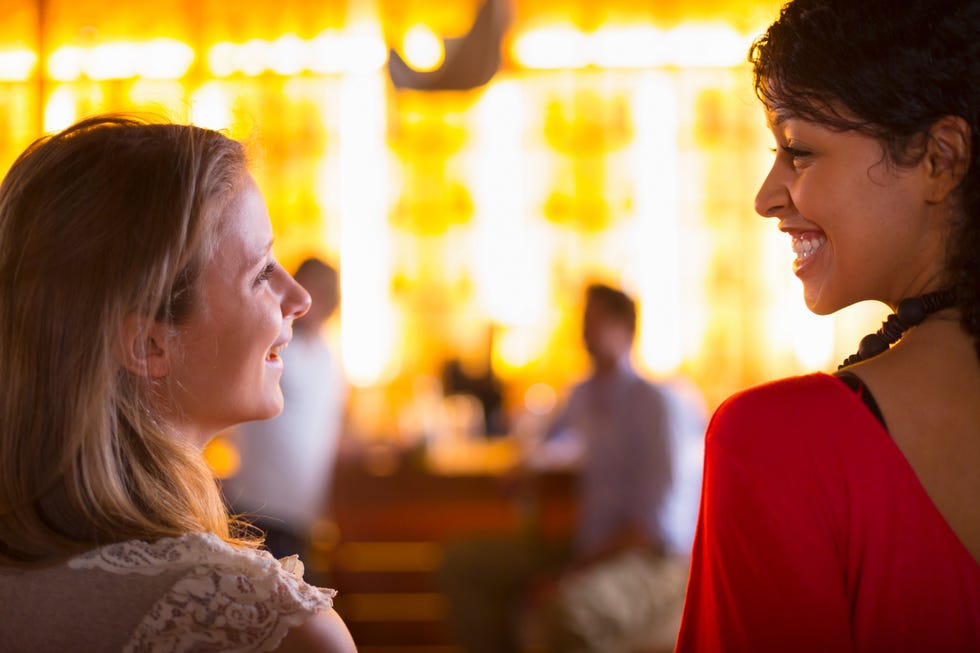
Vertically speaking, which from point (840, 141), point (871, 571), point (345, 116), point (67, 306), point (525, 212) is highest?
point (345, 116)

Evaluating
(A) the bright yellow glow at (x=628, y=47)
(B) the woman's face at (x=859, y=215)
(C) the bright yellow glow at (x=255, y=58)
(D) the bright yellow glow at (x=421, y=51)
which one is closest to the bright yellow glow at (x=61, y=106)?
(C) the bright yellow glow at (x=255, y=58)

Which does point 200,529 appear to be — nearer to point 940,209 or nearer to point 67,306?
point 67,306

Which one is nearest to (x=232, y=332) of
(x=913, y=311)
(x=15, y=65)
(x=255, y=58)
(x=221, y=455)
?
(x=913, y=311)

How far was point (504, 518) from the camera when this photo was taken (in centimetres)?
516

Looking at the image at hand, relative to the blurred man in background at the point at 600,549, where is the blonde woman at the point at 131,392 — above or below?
above

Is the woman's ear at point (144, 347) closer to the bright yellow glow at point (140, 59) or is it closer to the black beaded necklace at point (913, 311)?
the black beaded necklace at point (913, 311)

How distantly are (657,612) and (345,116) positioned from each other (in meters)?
4.72

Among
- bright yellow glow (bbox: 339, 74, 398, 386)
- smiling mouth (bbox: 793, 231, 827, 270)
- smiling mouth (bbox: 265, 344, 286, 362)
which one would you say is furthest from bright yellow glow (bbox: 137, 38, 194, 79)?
smiling mouth (bbox: 793, 231, 827, 270)

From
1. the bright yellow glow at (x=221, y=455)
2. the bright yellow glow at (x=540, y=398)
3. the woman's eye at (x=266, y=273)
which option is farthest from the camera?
the bright yellow glow at (x=540, y=398)

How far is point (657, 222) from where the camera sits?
7332 mm

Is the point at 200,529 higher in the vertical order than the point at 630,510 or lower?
higher

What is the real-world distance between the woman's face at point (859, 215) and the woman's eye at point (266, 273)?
56 cm

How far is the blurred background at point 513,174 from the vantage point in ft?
23.9

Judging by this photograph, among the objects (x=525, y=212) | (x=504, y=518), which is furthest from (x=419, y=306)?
(x=504, y=518)
